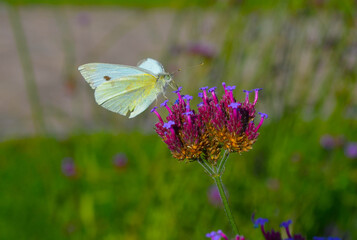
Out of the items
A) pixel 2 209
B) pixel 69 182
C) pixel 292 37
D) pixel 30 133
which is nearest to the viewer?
pixel 292 37

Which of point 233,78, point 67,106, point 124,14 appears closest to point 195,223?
point 233,78

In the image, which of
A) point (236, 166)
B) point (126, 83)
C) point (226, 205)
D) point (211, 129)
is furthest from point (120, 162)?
point (226, 205)

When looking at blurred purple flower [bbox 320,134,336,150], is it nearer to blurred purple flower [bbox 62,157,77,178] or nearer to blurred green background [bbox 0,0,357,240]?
blurred green background [bbox 0,0,357,240]

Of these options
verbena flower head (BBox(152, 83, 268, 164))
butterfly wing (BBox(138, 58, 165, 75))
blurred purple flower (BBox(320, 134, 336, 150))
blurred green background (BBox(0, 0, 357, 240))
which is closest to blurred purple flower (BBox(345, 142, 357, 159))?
blurred green background (BBox(0, 0, 357, 240))

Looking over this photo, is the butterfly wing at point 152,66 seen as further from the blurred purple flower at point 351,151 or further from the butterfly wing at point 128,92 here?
the blurred purple flower at point 351,151

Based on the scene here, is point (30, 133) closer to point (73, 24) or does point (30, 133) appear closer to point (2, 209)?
point (2, 209)

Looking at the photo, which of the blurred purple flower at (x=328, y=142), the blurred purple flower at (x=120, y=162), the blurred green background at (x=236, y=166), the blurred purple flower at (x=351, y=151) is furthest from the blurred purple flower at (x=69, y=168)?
the blurred purple flower at (x=351, y=151)

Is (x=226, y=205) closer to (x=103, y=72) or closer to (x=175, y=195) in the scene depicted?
(x=103, y=72)
